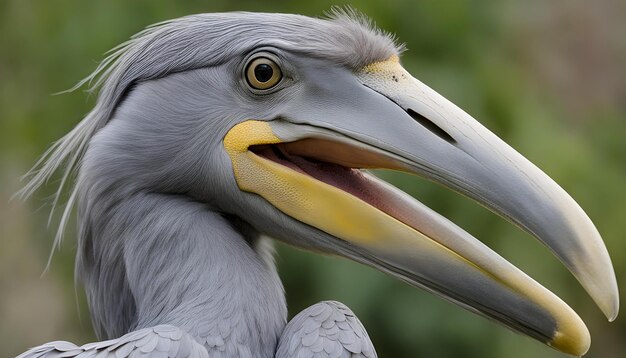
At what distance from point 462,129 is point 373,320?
505 cm

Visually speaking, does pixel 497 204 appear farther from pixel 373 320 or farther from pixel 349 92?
pixel 373 320

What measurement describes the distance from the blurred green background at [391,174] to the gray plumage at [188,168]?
3.87 m

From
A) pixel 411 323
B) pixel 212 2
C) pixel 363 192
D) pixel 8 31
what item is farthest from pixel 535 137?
pixel 363 192

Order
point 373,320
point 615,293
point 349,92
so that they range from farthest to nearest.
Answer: point 373,320
point 349,92
point 615,293

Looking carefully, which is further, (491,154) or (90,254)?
(90,254)

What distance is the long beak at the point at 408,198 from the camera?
11.8 feet

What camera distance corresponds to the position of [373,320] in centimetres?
866

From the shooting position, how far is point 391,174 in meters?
8.09

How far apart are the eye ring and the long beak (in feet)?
0.38

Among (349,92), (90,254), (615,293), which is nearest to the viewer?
(615,293)

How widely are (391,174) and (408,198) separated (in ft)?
13.5

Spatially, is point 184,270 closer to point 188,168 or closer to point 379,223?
point 188,168

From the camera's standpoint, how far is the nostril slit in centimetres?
380

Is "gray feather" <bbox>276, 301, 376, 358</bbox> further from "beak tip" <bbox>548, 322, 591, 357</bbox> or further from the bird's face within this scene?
"beak tip" <bbox>548, 322, 591, 357</bbox>
